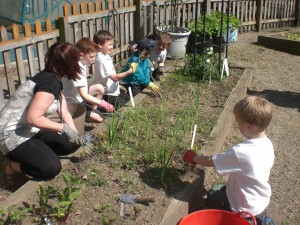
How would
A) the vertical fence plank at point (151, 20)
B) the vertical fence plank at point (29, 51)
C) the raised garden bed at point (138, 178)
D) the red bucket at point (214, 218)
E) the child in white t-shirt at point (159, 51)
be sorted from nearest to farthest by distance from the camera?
the red bucket at point (214, 218) < the raised garden bed at point (138, 178) < the vertical fence plank at point (29, 51) < the child in white t-shirt at point (159, 51) < the vertical fence plank at point (151, 20)

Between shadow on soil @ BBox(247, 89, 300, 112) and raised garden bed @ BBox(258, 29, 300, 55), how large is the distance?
301cm

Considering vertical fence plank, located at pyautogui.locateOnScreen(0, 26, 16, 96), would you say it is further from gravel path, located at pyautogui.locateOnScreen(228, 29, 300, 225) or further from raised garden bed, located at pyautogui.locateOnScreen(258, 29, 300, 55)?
raised garden bed, located at pyautogui.locateOnScreen(258, 29, 300, 55)

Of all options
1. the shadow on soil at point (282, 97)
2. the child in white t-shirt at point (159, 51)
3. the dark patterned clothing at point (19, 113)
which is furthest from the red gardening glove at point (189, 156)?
the shadow on soil at point (282, 97)

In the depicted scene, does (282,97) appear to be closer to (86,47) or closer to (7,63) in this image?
(86,47)

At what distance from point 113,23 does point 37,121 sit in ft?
14.4

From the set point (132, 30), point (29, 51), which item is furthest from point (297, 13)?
point (29, 51)

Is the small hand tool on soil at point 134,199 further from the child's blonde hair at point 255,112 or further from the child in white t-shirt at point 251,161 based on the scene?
the child's blonde hair at point 255,112

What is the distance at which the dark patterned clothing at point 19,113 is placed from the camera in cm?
A: 311

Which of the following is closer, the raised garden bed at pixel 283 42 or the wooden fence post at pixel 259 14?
the raised garden bed at pixel 283 42

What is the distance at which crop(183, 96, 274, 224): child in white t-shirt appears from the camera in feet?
8.58

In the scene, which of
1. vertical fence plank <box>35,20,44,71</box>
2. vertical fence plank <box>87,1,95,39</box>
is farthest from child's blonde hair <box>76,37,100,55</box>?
vertical fence plank <box>87,1,95,39</box>

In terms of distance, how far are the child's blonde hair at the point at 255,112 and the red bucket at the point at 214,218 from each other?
23.7 inches

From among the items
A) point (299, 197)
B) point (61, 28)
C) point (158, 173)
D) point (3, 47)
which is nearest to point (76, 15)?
point (61, 28)

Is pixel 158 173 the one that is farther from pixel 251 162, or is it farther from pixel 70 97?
pixel 70 97
